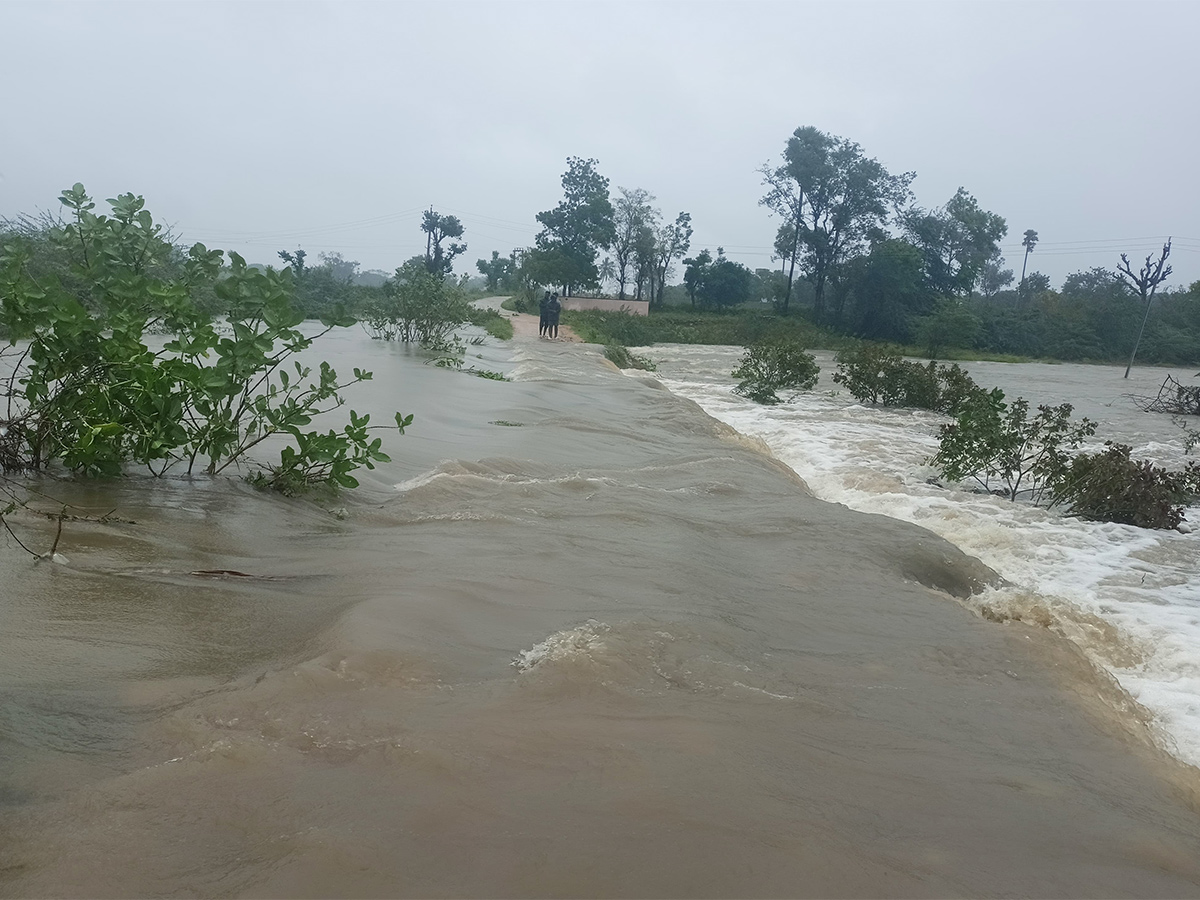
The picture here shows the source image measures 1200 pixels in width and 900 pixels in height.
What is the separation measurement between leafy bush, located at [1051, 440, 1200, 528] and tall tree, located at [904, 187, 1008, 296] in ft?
163

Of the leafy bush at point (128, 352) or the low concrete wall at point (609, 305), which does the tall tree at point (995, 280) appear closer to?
the low concrete wall at point (609, 305)

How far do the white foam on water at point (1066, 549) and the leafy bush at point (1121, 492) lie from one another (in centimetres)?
23

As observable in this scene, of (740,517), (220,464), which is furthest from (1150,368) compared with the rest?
(220,464)

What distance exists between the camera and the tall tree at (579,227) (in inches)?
2127

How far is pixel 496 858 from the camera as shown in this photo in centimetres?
204

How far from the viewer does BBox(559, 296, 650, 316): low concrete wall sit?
167ft

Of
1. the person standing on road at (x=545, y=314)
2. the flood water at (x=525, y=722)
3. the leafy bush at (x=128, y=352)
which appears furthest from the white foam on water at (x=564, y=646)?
the person standing on road at (x=545, y=314)

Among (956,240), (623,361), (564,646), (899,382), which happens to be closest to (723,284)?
(956,240)

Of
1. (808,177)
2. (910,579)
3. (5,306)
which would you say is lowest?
(910,579)

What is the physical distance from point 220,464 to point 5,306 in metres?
1.52

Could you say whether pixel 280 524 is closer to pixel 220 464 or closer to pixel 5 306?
pixel 220 464

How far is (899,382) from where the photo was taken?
18.5 m

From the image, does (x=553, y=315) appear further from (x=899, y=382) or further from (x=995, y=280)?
(x=995, y=280)

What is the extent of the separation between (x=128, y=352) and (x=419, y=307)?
16.1 m
